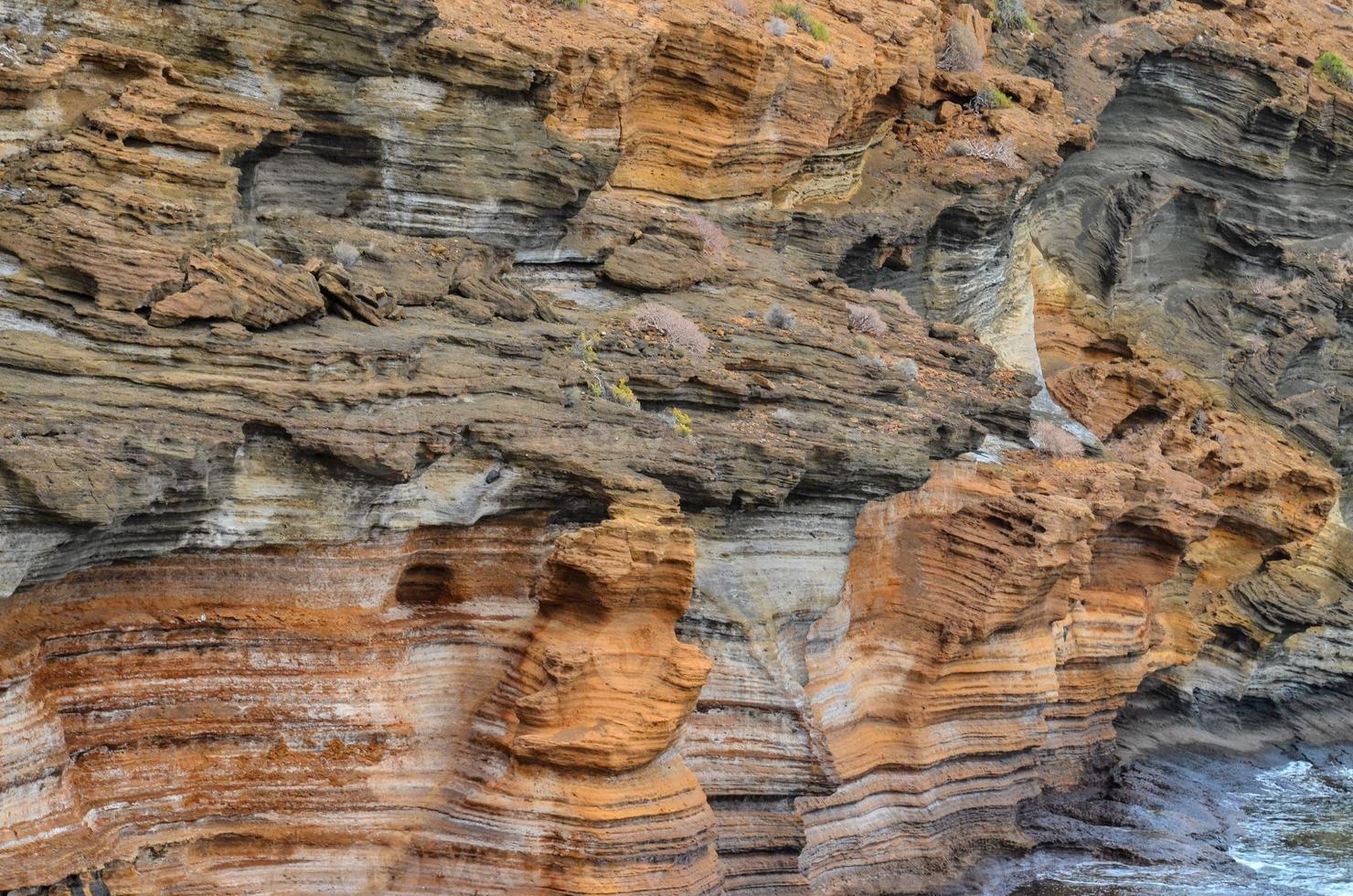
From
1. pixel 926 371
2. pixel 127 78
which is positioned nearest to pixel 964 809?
pixel 926 371

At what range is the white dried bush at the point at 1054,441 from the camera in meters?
27.0

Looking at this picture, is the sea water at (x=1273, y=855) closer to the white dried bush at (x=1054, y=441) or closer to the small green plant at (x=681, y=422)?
the white dried bush at (x=1054, y=441)

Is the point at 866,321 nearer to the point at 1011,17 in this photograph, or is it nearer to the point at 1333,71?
the point at 1011,17

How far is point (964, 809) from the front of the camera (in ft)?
75.9

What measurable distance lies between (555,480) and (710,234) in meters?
9.02

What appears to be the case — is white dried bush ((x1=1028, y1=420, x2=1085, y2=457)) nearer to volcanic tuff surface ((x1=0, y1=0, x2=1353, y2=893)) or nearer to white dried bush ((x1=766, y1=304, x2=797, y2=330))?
volcanic tuff surface ((x1=0, y1=0, x2=1353, y2=893))

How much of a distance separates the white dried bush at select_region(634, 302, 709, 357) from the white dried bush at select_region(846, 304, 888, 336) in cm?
403

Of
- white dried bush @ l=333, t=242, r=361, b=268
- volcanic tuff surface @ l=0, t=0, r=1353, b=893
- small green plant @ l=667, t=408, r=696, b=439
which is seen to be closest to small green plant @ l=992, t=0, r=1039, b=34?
volcanic tuff surface @ l=0, t=0, r=1353, b=893

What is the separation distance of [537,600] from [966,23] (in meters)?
19.9

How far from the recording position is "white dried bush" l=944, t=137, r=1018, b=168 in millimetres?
30844

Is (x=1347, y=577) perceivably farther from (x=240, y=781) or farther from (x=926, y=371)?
(x=240, y=781)

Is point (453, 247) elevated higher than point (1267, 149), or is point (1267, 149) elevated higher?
point (1267, 149)

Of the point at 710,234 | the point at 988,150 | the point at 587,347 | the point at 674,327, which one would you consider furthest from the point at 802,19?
the point at 587,347

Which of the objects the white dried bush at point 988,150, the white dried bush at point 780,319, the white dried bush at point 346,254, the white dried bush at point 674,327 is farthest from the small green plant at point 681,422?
the white dried bush at point 988,150
